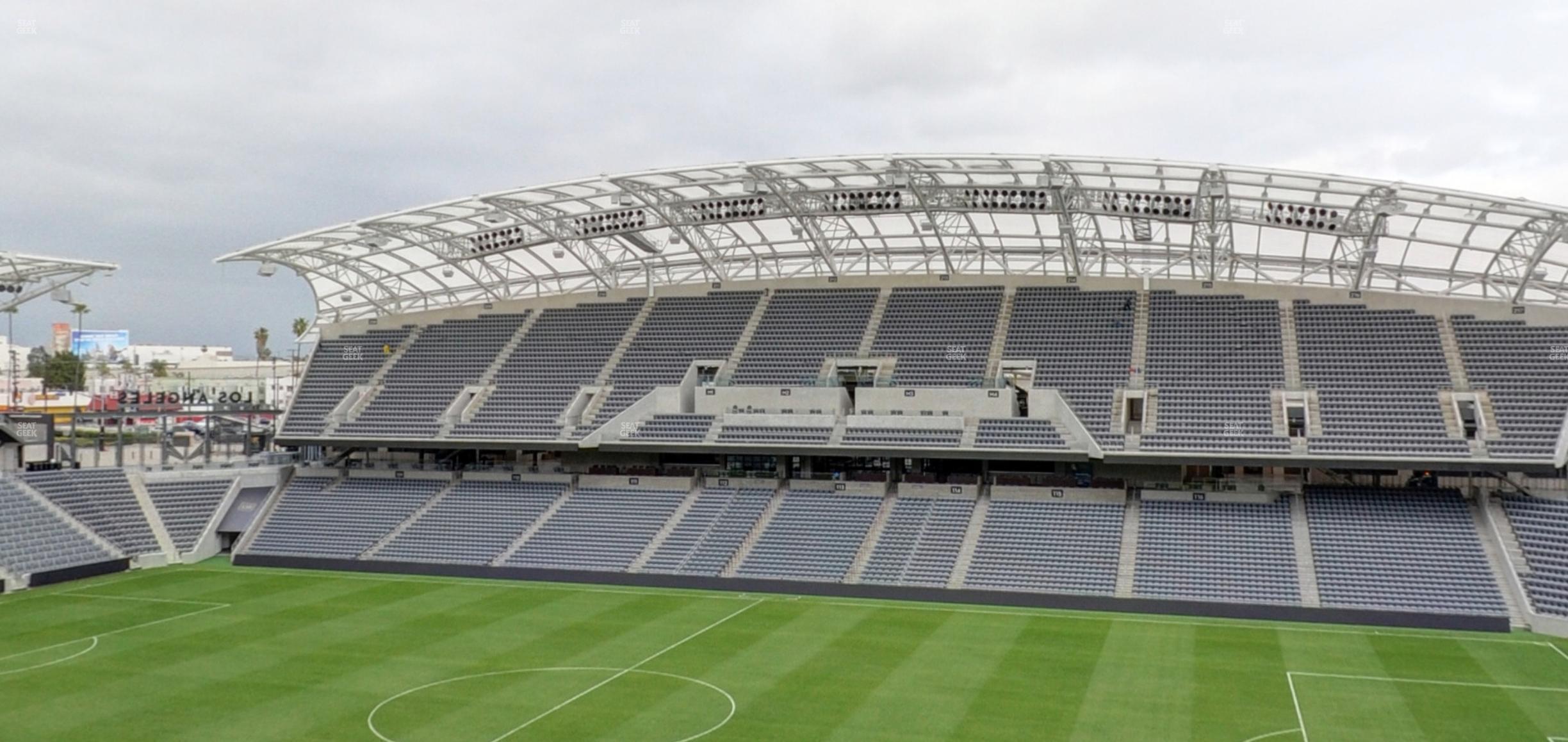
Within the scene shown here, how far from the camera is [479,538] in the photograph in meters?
38.4

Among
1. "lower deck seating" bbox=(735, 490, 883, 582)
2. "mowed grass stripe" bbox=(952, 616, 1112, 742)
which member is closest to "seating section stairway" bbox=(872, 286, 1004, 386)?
"lower deck seating" bbox=(735, 490, 883, 582)

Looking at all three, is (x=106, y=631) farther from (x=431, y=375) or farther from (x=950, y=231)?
(x=950, y=231)

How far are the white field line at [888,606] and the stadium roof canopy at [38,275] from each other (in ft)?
35.8

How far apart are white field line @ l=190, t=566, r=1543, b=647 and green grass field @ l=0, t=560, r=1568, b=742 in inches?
6.8

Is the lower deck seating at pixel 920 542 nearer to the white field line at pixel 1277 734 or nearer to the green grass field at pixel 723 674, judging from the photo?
the green grass field at pixel 723 674

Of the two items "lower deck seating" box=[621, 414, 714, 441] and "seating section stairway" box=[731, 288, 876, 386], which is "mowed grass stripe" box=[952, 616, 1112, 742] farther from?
"seating section stairway" box=[731, 288, 876, 386]

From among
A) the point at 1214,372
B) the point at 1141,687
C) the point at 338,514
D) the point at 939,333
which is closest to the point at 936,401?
the point at 939,333

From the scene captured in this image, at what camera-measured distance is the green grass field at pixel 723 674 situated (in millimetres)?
20203

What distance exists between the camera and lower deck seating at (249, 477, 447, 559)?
39438 millimetres

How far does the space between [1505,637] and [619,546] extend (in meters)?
24.7

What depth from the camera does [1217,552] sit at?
32156mm

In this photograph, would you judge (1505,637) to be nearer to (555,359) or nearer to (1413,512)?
(1413,512)

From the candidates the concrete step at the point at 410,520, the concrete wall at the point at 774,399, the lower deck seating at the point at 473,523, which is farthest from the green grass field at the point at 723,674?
the concrete wall at the point at 774,399

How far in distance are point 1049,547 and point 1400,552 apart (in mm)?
9409
